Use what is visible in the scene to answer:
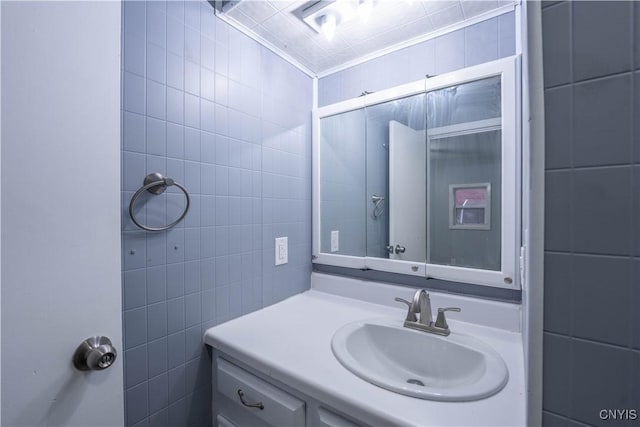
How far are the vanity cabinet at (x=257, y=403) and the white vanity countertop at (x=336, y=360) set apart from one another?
51 millimetres

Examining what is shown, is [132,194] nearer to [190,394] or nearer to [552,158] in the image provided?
[190,394]

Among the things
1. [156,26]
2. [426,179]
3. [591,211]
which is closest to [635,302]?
[591,211]

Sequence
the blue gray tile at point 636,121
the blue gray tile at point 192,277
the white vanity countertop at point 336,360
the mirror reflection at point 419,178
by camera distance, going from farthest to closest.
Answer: the mirror reflection at point 419,178
the blue gray tile at point 192,277
the white vanity countertop at point 336,360
the blue gray tile at point 636,121

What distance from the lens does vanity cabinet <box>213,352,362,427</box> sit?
28.2 inches

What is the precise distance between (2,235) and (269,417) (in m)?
0.76

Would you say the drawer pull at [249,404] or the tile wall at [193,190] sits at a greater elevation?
the tile wall at [193,190]

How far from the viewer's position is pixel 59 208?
20.7 inches

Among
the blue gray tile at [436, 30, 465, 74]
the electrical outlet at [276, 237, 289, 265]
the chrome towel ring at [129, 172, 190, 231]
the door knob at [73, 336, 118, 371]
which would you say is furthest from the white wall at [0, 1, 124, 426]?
the blue gray tile at [436, 30, 465, 74]

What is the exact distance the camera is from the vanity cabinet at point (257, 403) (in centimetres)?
72

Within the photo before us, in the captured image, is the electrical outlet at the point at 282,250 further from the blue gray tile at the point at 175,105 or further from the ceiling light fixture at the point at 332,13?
the ceiling light fixture at the point at 332,13

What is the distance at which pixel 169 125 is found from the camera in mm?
875

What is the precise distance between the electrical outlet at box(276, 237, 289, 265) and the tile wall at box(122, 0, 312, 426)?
0.03m

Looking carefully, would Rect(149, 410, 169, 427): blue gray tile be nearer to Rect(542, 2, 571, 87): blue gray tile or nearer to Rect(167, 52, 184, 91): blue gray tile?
Rect(167, 52, 184, 91): blue gray tile

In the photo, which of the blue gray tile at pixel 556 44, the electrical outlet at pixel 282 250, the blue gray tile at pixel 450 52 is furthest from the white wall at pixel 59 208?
the blue gray tile at pixel 450 52
